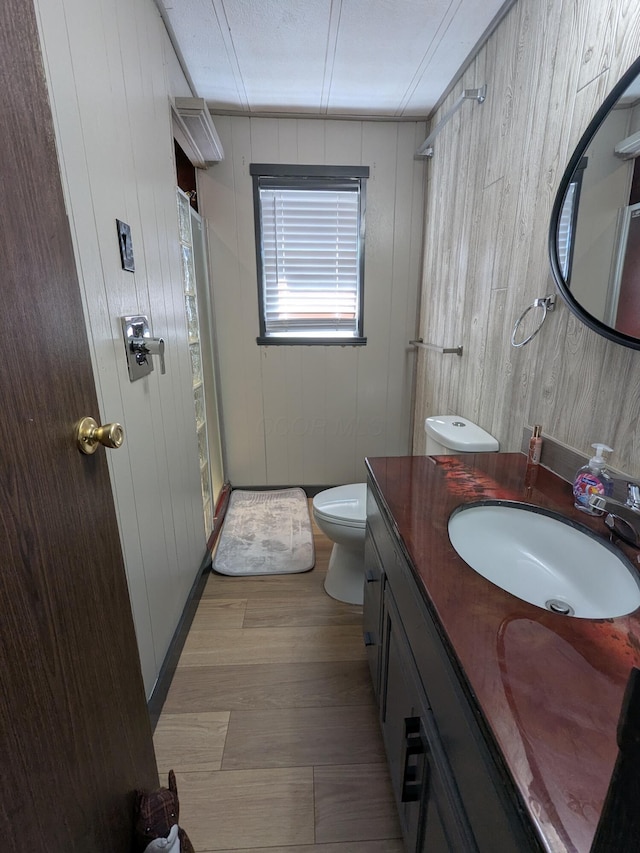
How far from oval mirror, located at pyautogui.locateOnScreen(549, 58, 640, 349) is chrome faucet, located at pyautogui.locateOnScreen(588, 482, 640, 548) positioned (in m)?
0.34

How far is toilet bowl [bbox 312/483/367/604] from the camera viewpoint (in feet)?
5.49

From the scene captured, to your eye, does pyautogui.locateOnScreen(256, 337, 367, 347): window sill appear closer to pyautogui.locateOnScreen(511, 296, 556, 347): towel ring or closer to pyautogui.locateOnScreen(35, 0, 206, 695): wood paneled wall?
pyautogui.locateOnScreen(35, 0, 206, 695): wood paneled wall

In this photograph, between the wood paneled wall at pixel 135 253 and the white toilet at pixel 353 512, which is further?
the white toilet at pixel 353 512

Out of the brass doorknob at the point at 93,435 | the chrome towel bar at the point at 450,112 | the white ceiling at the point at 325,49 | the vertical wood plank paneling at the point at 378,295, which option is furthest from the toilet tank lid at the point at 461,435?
the white ceiling at the point at 325,49

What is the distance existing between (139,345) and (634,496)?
→ 134 centimetres

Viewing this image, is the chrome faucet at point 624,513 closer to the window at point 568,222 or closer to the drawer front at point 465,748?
the drawer front at point 465,748

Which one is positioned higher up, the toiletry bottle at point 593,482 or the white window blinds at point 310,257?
the white window blinds at point 310,257

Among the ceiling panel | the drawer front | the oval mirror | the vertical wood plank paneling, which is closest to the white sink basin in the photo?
the drawer front

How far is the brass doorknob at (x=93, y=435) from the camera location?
67cm

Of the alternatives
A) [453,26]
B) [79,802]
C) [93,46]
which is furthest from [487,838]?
Result: [453,26]

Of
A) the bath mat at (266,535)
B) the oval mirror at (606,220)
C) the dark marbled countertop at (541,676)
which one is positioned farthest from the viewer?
the bath mat at (266,535)

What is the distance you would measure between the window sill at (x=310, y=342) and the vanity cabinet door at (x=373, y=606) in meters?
1.56

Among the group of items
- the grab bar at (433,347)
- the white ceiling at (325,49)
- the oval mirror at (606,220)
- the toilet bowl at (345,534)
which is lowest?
the toilet bowl at (345,534)

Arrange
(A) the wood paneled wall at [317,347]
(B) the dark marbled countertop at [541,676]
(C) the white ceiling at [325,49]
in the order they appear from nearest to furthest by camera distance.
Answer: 1. (B) the dark marbled countertop at [541,676]
2. (C) the white ceiling at [325,49]
3. (A) the wood paneled wall at [317,347]
